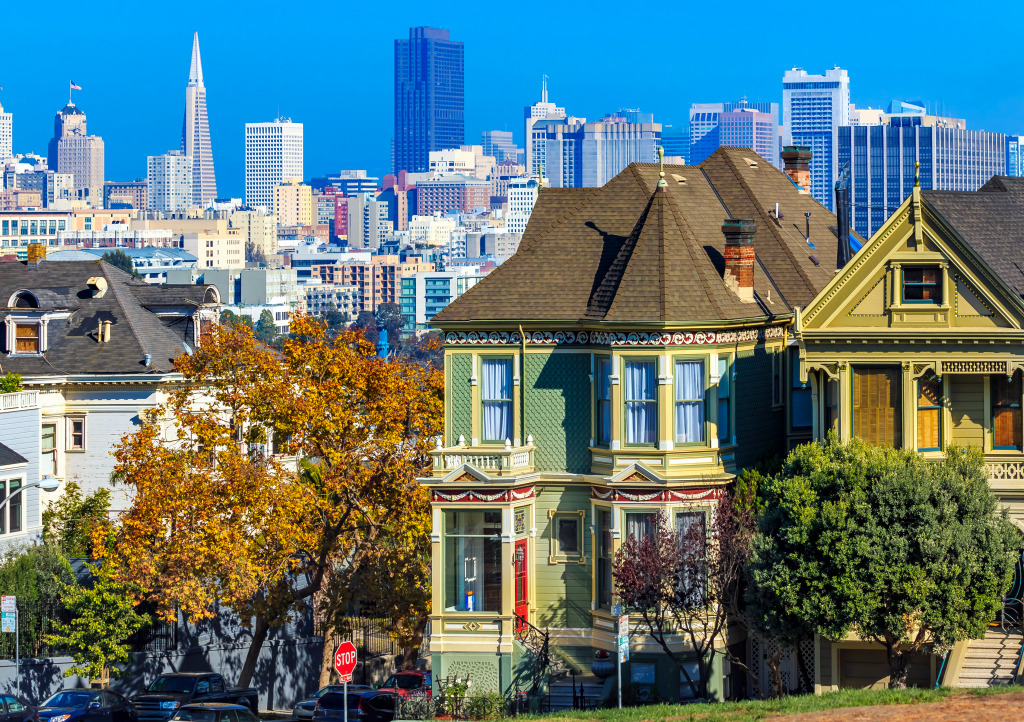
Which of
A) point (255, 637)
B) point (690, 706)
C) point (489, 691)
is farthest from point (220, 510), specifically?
point (690, 706)

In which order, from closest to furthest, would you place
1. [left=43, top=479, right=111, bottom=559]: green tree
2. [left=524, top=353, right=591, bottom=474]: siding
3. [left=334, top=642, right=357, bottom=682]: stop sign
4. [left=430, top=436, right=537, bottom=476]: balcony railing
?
[left=334, top=642, right=357, bottom=682]: stop sign → [left=430, top=436, right=537, bottom=476]: balcony railing → [left=524, top=353, right=591, bottom=474]: siding → [left=43, top=479, right=111, bottom=559]: green tree

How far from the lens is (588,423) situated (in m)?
45.8

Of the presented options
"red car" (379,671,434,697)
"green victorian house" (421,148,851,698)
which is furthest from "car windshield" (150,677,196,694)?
"green victorian house" (421,148,851,698)

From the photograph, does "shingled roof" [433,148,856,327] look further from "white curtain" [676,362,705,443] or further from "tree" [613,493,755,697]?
"tree" [613,493,755,697]

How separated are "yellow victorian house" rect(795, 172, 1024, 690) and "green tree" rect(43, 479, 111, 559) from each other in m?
24.6

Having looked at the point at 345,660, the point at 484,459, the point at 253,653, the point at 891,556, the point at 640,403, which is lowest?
the point at 253,653

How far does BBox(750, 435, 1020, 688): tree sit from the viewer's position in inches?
1537

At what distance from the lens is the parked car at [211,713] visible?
139 ft

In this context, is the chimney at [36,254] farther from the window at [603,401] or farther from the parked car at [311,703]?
the window at [603,401]

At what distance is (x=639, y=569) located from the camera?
4262 cm

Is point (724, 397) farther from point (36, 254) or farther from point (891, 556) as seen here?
point (36, 254)

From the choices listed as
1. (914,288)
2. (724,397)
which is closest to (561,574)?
(724,397)

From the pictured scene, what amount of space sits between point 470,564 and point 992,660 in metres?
12.6

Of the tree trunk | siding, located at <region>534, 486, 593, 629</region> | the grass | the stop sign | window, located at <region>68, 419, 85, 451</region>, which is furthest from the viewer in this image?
window, located at <region>68, 419, 85, 451</region>
